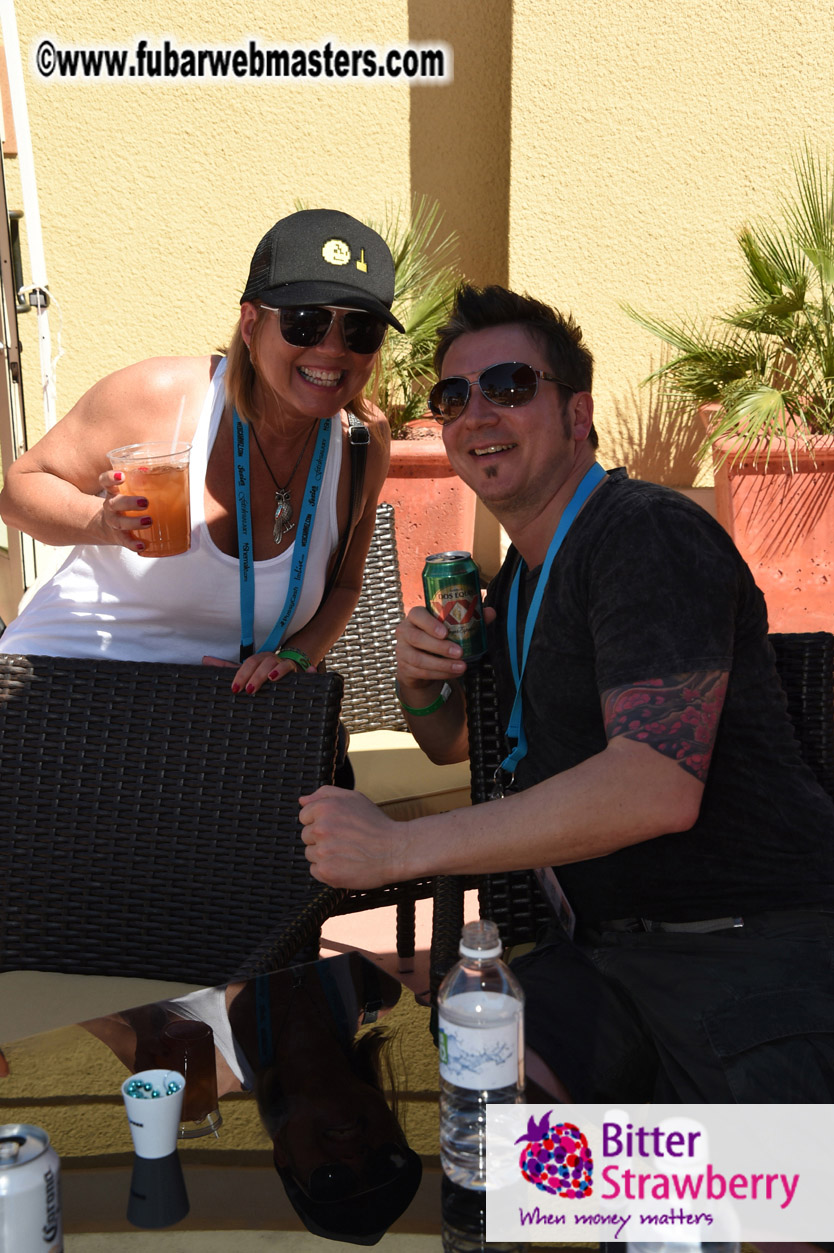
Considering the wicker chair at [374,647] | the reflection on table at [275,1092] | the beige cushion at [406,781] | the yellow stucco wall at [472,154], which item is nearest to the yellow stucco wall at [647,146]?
the yellow stucco wall at [472,154]

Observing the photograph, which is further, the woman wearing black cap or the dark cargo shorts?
the woman wearing black cap

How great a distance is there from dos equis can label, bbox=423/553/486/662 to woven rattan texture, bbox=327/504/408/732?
135 cm

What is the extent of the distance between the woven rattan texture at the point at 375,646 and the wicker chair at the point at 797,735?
1.21 meters

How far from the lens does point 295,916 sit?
1909 millimetres

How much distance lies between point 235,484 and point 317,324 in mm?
375

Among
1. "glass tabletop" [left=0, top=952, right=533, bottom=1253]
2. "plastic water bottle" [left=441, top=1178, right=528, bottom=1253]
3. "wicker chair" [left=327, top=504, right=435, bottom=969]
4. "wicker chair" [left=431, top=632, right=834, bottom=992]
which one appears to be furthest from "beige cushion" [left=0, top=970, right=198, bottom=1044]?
"wicker chair" [left=327, top=504, right=435, bottom=969]

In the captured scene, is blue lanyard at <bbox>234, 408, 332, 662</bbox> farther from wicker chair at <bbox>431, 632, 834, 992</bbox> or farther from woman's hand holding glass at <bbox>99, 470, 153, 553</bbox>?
wicker chair at <bbox>431, 632, 834, 992</bbox>

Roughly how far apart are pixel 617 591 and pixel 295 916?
76cm

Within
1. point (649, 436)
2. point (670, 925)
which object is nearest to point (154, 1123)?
point (670, 925)

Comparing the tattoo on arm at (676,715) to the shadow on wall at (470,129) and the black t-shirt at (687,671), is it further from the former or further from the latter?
the shadow on wall at (470,129)

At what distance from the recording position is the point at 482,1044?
3.84ft

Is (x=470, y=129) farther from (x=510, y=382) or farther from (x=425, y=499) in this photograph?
(x=510, y=382)

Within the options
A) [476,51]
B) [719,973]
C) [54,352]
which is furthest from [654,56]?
[719,973]

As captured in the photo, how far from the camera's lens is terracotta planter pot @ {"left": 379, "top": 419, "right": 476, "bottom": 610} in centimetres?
557
